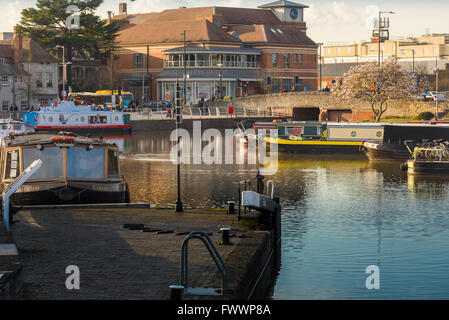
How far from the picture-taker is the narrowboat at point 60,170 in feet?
78.1

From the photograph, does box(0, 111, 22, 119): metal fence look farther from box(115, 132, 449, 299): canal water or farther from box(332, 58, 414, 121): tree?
box(332, 58, 414, 121): tree

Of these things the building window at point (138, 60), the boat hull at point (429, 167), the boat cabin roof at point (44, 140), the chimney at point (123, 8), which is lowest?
the boat hull at point (429, 167)

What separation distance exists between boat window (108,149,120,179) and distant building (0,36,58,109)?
244ft

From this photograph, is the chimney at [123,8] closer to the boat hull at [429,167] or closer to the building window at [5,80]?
the building window at [5,80]

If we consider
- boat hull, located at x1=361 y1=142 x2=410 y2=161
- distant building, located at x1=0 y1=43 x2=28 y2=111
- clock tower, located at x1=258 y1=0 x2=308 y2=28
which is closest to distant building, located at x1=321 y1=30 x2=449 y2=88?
clock tower, located at x1=258 y1=0 x2=308 y2=28

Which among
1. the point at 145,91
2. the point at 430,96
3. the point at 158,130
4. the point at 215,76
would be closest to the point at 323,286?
the point at 158,130

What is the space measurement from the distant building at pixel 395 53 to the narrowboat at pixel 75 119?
77.8m

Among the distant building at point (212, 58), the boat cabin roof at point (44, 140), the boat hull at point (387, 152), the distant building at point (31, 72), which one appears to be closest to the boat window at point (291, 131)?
the boat hull at point (387, 152)

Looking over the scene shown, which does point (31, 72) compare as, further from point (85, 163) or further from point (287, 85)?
point (85, 163)

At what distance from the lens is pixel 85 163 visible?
79.5 ft

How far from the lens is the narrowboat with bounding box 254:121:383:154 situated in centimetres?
6219

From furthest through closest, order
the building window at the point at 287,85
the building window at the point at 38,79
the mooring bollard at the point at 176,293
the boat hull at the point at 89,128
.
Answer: the building window at the point at 287,85
the building window at the point at 38,79
the boat hull at the point at 89,128
the mooring bollard at the point at 176,293
